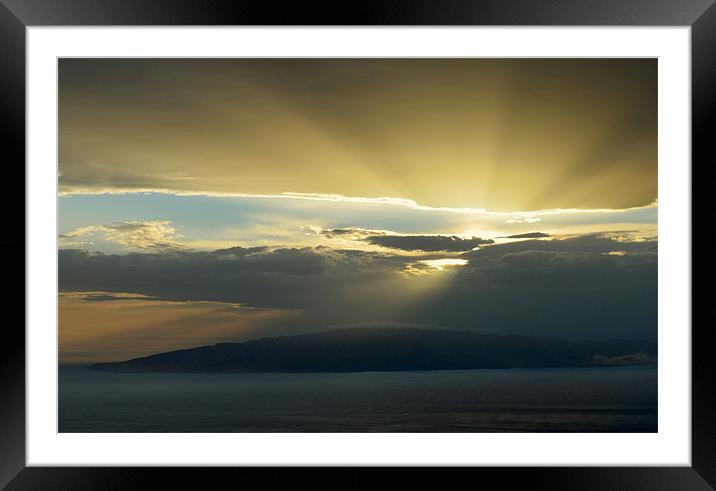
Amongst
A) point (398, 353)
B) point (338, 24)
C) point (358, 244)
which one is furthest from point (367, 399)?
point (338, 24)

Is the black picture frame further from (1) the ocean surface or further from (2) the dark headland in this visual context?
(1) the ocean surface

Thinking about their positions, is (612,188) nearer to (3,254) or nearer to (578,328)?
(578,328)

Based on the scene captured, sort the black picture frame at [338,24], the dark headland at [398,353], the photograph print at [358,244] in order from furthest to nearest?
the dark headland at [398,353]
the photograph print at [358,244]
the black picture frame at [338,24]

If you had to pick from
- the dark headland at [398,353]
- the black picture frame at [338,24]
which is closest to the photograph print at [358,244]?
the dark headland at [398,353]

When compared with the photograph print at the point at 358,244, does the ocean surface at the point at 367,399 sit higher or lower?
lower

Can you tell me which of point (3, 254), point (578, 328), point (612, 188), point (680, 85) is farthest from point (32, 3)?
point (578, 328)

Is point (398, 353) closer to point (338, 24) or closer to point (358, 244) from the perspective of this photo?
point (358, 244)

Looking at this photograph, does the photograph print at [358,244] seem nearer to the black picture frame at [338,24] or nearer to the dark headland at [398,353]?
the dark headland at [398,353]
